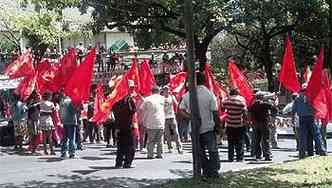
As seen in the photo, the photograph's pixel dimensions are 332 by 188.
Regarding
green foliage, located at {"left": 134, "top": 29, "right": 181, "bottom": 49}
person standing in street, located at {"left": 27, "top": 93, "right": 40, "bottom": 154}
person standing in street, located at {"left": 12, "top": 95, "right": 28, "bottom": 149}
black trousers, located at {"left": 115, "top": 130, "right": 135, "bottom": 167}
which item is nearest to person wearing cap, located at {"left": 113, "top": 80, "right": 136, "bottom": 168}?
black trousers, located at {"left": 115, "top": 130, "right": 135, "bottom": 167}

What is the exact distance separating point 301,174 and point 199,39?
20990mm

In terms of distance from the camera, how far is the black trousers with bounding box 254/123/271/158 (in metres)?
16.1

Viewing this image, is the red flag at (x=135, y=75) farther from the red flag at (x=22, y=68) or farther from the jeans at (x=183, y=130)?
the red flag at (x=22, y=68)

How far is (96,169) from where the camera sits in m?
15.1

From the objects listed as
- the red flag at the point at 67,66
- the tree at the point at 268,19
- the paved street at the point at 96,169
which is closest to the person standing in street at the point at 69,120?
the paved street at the point at 96,169

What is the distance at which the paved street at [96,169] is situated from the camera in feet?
43.2

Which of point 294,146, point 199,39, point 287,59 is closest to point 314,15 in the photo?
point 199,39

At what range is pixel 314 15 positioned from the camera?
29.3 meters

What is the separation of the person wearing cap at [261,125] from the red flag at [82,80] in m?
3.89

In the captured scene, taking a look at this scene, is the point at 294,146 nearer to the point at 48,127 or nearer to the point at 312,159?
the point at 312,159

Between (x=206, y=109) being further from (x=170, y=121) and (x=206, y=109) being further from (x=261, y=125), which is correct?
(x=170, y=121)

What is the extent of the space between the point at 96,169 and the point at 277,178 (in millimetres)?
4296

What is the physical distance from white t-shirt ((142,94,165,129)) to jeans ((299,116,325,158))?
3.37 meters

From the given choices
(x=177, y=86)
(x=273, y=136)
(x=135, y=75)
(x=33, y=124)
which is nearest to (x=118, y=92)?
(x=135, y=75)
